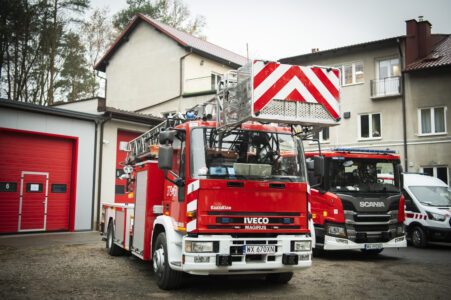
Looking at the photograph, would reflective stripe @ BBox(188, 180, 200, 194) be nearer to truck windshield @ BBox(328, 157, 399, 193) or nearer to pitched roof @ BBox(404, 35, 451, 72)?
truck windshield @ BBox(328, 157, 399, 193)

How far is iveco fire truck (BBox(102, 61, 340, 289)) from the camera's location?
6004 mm

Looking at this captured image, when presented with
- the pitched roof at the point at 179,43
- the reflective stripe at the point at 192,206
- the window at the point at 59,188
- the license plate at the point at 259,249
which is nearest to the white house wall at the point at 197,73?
the pitched roof at the point at 179,43

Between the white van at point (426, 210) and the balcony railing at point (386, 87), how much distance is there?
10.6m

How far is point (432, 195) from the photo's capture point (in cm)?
1338

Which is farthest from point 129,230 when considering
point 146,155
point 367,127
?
point 367,127

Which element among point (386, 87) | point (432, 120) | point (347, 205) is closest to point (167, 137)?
point (347, 205)

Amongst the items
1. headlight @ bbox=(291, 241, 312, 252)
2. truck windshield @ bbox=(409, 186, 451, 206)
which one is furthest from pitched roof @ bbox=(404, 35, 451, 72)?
headlight @ bbox=(291, 241, 312, 252)

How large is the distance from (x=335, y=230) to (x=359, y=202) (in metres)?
0.87

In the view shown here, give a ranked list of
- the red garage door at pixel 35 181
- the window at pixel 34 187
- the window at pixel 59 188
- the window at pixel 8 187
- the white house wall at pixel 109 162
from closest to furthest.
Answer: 1. the window at pixel 8 187
2. the red garage door at pixel 35 181
3. the window at pixel 34 187
4. the window at pixel 59 188
5. the white house wall at pixel 109 162

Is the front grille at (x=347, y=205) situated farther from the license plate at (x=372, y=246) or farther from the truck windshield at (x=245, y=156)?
the truck windshield at (x=245, y=156)

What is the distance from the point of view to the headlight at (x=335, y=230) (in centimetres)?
980

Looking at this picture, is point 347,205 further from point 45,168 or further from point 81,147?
point 45,168

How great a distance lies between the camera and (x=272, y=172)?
6586 mm

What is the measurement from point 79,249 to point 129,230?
11.2ft
